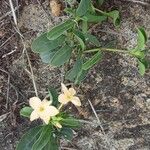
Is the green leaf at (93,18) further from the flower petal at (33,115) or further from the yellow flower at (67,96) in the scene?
the flower petal at (33,115)

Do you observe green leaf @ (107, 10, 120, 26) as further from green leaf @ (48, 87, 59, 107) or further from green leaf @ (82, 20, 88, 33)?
green leaf @ (48, 87, 59, 107)

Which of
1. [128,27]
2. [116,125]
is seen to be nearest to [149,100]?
[116,125]

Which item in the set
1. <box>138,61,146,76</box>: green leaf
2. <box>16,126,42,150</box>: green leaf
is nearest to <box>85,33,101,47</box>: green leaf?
<box>138,61,146,76</box>: green leaf

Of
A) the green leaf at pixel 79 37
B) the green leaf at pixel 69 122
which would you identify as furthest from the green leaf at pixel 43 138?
the green leaf at pixel 79 37

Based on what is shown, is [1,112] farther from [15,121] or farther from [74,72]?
[74,72]

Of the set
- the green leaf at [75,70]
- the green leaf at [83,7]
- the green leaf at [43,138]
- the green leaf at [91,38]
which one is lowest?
the green leaf at [43,138]

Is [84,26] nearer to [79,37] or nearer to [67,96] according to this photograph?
[79,37]

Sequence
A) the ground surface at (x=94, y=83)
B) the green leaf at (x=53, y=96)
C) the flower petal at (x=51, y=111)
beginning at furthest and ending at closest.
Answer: the ground surface at (x=94, y=83)
the green leaf at (x=53, y=96)
the flower petal at (x=51, y=111)
